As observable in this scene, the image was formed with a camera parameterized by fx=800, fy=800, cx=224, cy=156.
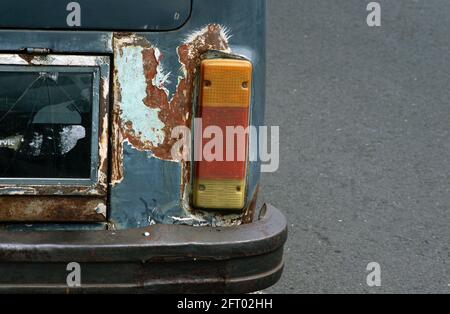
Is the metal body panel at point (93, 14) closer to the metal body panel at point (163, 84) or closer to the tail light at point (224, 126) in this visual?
the metal body panel at point (163, 84)

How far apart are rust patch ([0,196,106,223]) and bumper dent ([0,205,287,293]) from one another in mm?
66

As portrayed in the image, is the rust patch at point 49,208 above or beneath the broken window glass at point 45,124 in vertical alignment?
beneath

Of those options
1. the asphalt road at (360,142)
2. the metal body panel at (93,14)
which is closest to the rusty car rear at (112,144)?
the metal body panel at (93,14)

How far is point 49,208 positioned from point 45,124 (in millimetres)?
260

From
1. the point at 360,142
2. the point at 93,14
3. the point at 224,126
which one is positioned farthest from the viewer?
the point at 360,142

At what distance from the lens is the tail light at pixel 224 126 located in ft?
7.86

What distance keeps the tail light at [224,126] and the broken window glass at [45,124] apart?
0.34 meters

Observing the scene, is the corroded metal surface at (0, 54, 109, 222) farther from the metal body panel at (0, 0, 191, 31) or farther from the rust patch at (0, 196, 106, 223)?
the metal body panel at (0, 0, 191, 31)

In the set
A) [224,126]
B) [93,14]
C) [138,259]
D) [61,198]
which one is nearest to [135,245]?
[138,259]

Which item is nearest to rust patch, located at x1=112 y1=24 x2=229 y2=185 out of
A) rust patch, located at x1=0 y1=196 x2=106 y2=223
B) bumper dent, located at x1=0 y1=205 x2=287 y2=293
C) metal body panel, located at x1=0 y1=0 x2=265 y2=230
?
metal body panel, located at x1=0 y1=0 x2=265 y2=230

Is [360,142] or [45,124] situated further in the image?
[360,142]

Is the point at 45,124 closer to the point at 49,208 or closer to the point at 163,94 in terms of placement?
the point at 49,208

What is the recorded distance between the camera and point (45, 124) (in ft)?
7.95

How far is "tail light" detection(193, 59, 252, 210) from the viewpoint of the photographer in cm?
239
